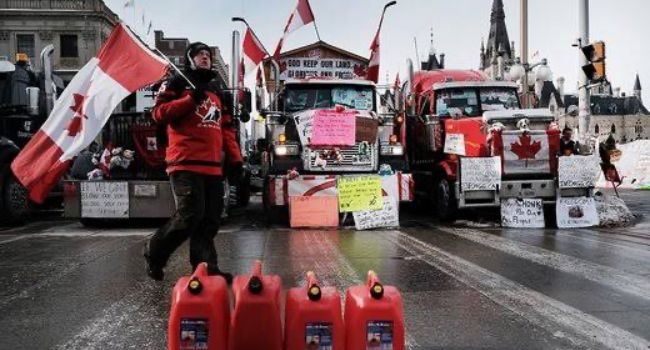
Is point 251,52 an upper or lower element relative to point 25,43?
lower

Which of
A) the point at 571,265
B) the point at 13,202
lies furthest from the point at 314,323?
the point at 13,202

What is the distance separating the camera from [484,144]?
12.1m

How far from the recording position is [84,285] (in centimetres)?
589

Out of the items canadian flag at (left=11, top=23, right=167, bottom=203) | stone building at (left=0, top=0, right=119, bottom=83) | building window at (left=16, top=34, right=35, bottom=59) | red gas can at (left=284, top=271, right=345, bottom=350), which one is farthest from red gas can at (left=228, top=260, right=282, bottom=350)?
building window at (left=16, top=34, right=35, bottom=59)

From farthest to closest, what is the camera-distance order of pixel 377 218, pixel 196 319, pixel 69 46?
pixel 69 46
pixel 377 218
pixel 196 319

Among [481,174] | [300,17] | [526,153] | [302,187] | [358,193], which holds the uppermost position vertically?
[300,17]

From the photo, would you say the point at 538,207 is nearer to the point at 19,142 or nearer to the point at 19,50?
the point at 19,142

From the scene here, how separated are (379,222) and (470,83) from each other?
14.1 ft

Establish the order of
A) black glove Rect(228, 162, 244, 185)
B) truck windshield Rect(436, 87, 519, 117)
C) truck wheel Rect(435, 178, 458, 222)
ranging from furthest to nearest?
truck windshield Rect(436, 87, 519, 117) < truck wheel Rect(435, 178, 458, 222) < black glove Rect(228, 162, 244, 185)

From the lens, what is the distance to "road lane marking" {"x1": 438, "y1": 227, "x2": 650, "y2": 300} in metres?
5.83

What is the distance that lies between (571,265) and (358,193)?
5.05 metres

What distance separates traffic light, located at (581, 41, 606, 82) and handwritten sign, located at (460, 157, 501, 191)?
16.0 feet

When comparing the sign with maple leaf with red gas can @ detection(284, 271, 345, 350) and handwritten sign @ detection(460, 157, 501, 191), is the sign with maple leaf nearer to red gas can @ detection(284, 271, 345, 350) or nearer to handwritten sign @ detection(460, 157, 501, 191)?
handwritten sign @ detection(460, 157, 501, 191)

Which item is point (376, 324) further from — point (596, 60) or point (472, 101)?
point (596, 60)
